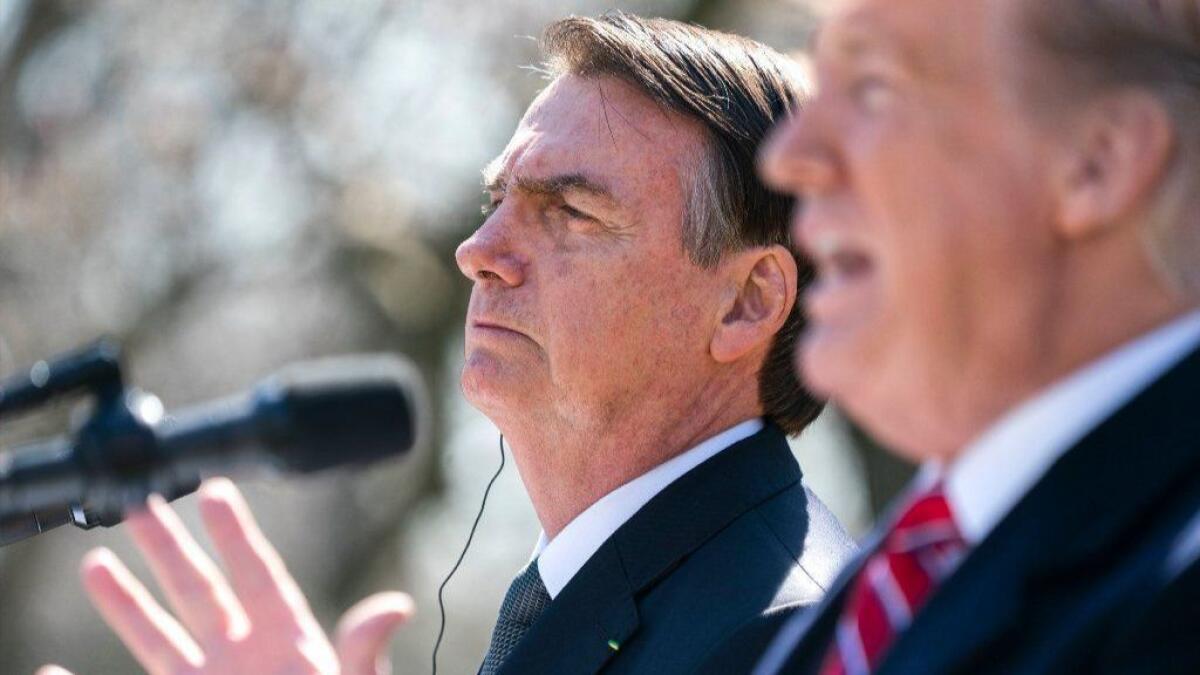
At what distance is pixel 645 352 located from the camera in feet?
12.7

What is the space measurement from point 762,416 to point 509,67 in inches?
357

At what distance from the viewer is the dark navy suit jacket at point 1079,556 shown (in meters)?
1.90

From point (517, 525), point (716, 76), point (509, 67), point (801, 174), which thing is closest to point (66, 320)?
point (509, 67)

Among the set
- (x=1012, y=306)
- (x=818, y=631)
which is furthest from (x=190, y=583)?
(x=1012, y=306)

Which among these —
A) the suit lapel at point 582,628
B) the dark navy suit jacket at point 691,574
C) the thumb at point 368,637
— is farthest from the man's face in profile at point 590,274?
the thumb at point 368,637

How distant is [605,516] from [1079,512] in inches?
74.2

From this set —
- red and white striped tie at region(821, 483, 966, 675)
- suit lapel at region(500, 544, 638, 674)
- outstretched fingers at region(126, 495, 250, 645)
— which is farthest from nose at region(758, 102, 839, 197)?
suit lapel at region(500, 544, 638, 674)

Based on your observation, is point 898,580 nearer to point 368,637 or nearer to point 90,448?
point 368,637

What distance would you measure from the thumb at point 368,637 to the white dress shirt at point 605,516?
4.83 ft

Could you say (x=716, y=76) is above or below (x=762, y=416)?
above

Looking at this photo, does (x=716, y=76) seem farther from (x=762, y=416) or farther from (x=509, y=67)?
(x=509, y=67)

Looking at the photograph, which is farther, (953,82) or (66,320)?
(66,320)

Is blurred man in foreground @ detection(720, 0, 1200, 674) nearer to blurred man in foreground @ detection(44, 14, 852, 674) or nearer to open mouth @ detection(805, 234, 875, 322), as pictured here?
open mouth @ detection(805, 234, 875, 322)

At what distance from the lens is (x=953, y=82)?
215cm
